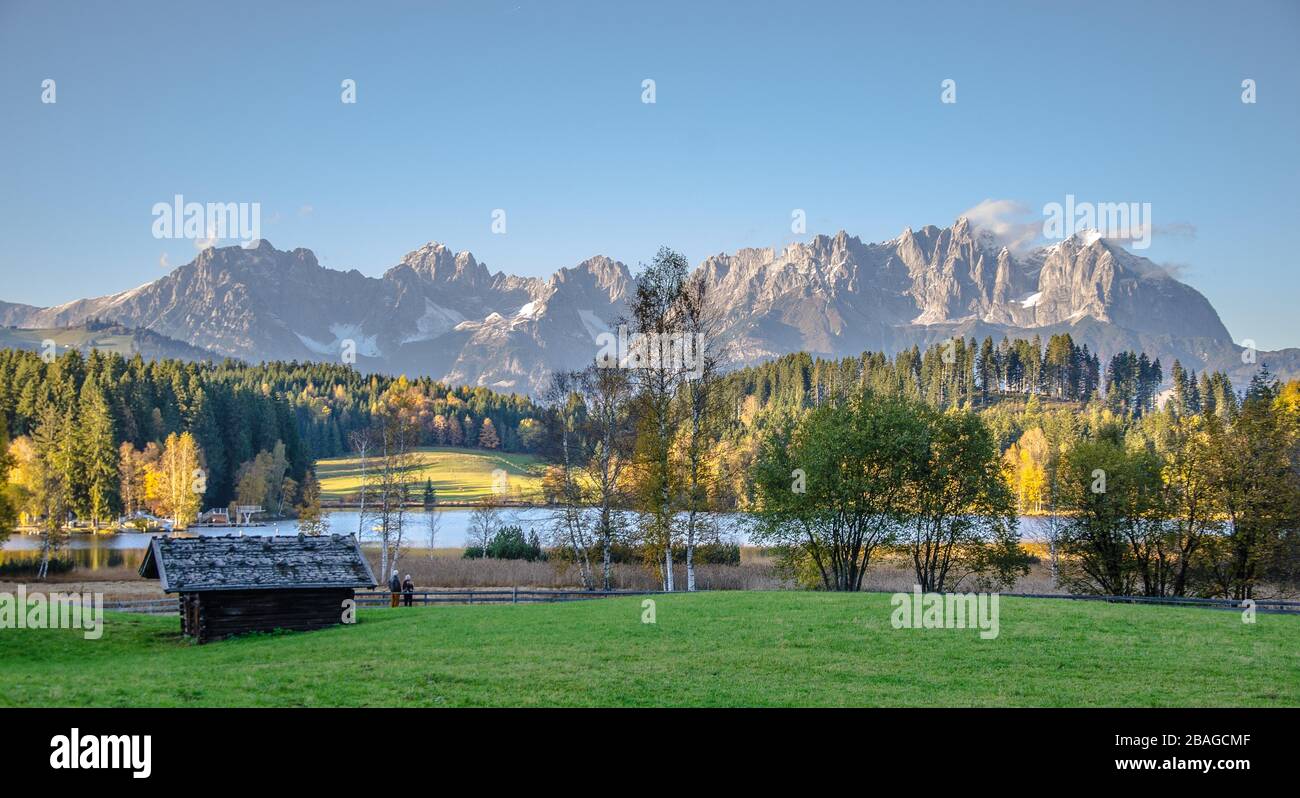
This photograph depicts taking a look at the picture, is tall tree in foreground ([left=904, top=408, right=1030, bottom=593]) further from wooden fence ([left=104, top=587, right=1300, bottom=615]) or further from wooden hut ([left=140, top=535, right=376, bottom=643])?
wooden hut ([left=140, top=535, right=376, bottom=643])

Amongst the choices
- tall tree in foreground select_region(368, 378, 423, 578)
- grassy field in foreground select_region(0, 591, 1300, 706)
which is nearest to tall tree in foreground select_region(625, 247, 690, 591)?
grassy field in foreground select_region(0, 591, 1300, 706)

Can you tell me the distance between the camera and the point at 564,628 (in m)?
30.5

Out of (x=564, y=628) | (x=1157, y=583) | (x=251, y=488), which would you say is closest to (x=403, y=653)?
(x=564, y=628)

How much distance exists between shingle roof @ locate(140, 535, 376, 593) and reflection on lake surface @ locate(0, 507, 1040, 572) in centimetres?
2165

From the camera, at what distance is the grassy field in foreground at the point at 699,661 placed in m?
18.6

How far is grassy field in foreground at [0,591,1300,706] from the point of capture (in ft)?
61.2

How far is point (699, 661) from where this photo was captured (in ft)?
76.2

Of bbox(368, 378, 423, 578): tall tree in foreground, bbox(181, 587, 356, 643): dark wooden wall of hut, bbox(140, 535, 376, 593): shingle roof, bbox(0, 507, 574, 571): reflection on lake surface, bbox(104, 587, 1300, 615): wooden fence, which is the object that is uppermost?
bbox(368, 378, 423, 578): tall tree in foreground

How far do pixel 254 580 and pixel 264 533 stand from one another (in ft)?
210

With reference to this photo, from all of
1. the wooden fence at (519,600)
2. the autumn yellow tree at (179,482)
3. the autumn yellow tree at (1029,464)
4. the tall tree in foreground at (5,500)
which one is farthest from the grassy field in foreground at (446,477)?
the wooden fence at (519,600)

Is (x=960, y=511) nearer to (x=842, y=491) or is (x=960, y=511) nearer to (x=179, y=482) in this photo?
(x=842, y=491)

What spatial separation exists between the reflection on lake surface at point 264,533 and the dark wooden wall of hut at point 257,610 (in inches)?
915
